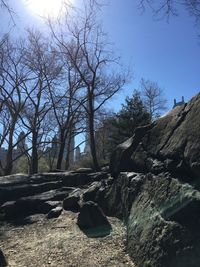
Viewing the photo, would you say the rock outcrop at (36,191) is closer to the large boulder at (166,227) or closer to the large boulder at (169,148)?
the large boulder at (169,148)

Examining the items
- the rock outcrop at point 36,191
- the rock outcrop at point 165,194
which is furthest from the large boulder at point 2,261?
the rock outcrop at point 36,191

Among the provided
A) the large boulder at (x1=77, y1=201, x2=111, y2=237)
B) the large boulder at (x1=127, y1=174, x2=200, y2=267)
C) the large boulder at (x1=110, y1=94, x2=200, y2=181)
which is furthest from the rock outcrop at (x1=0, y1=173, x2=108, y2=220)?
the large boulder at (x1=127, y1=174, x2=200, y2=267)

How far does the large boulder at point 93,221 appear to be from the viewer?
8.16 metres

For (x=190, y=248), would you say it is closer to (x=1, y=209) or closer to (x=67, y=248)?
(x=67, y=248)

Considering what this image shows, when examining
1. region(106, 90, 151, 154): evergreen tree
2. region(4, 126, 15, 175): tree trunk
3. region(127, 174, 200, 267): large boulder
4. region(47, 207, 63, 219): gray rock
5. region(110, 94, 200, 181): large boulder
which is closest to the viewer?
region(127, 174, 200, 267): large boulder

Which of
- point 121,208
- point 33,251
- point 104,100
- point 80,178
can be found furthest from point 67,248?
point 104,100

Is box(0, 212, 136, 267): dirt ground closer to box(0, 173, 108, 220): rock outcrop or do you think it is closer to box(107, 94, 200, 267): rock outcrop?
box(107, 94, 200, 267): rock outcrop

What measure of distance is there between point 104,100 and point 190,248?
27.6 meters

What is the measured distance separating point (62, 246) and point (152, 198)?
1.85 metres

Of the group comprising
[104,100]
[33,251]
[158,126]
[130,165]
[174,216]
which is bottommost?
[33,251]

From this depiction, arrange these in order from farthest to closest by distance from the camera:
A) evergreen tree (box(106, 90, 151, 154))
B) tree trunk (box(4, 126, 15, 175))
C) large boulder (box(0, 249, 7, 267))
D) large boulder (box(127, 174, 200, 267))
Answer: tree trunk (box(4, 126, 15, 175)) < evergreen tree (box(106, 90, 151, 154)) < large boulder (box(0, 249, 7, 267)) < large boulder (box(127, 174, 200, 267))

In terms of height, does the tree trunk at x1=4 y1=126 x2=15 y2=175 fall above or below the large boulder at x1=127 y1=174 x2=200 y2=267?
above

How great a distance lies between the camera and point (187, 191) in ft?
20.4

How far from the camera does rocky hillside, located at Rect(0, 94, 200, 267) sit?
5855 millimetres
